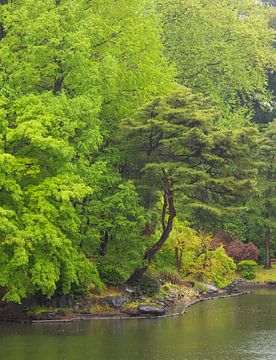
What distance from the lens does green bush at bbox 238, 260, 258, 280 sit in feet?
143

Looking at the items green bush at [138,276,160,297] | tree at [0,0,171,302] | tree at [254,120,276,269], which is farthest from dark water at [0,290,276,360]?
tree at [254,120,276,269]

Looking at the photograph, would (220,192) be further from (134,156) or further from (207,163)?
(134,156)

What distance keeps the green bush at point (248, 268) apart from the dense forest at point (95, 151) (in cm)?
1105

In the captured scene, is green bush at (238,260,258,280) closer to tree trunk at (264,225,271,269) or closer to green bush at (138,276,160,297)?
tree trunk at (264,225,271,269)

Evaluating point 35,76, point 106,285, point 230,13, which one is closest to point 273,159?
point 230,13

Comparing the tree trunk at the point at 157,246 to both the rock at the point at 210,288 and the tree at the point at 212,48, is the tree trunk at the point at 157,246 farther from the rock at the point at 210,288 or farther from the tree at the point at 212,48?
the tree at the point at 212,48

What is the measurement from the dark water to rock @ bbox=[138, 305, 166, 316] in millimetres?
1091

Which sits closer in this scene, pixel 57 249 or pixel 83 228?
pixel 57 249

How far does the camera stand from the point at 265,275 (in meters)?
44.8

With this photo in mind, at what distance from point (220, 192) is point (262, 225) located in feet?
70.2

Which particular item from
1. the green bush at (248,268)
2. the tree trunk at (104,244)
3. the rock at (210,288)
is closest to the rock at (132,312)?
the tree trunk at (104,244)

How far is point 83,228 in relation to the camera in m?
27.3

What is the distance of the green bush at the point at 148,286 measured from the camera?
2938 cm

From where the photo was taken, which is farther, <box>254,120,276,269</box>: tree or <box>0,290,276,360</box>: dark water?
<box>254,120,276,269</box>: tree
